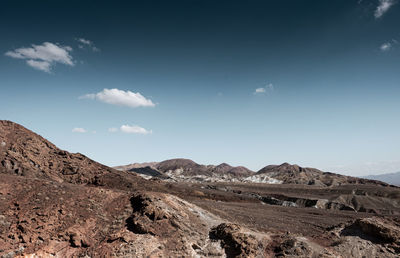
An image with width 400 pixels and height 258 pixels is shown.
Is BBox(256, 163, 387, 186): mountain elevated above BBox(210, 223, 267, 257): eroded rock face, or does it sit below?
above

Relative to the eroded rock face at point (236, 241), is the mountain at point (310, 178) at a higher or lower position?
higher

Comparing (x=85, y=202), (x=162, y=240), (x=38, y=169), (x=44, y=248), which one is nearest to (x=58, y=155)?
(x=38, y=169)

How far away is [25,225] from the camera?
42.3ft

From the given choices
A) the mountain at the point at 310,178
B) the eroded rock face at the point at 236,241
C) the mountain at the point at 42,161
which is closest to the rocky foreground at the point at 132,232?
the eroded rock face at the point at 236,241

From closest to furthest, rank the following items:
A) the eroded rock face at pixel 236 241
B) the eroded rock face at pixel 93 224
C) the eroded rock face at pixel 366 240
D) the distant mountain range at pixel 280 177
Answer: the eroded rock face at pixel 93 224
the eroded rock face at pixel 236 241
the eroded rock face at pixel 366 240
the distant mountain range at pixel 280 177

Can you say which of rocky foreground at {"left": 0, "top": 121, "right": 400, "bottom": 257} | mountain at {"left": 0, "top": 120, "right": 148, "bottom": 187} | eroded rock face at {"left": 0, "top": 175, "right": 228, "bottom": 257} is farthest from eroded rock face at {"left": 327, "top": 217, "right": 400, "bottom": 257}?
mountain at {"left": 0, "top": 120, "right": 148, "bottom": 187}

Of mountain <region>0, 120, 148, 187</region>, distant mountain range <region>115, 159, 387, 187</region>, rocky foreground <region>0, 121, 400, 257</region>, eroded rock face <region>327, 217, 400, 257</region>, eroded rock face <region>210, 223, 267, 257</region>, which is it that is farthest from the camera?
distant mountain range <region>115, 159, 387, 187</region>

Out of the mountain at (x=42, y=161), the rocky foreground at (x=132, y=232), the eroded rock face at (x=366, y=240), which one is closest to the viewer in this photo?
the rocky foreground at (x=132, y=232)

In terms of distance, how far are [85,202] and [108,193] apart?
2.08 m

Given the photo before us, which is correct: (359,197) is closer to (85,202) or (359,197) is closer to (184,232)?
(184,232)

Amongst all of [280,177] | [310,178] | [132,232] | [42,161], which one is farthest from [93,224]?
[310,178]

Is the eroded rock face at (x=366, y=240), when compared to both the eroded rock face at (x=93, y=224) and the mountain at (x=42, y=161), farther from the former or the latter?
the mountain at (x=42, y=161)

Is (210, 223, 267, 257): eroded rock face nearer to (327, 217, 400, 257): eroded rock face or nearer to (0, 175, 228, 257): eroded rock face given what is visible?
(0, 175, 228, 257): eroded rock face

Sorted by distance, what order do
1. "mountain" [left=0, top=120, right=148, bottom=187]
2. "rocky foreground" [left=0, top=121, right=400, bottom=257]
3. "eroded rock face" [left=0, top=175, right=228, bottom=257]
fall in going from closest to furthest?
"eroded rock face" [left=0, top=175, right=228, bottom=257], "rocky foreground" [left=0, top=121, right=400, bottom=257], "mountain" [left=0, top=120, right=148, bottom=187]
